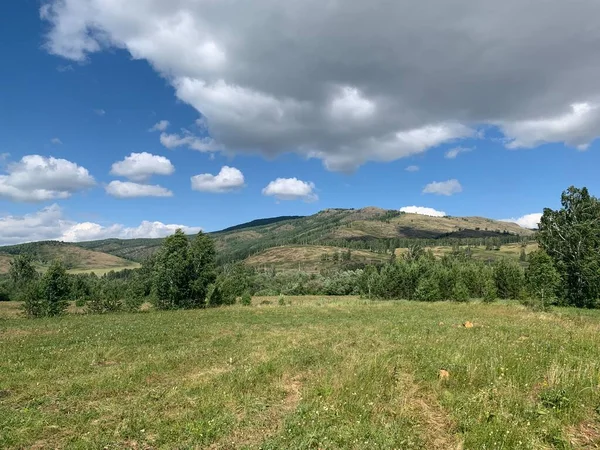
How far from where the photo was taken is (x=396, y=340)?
1769cm

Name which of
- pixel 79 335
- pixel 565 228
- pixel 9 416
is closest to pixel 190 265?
pixel 79 335

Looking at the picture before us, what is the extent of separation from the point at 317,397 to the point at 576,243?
72.3 metres

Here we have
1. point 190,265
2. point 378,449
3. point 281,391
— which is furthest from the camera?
point 190,265

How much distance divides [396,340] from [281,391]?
8671mm

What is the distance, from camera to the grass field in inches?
311

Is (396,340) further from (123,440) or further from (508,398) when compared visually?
(123,440)

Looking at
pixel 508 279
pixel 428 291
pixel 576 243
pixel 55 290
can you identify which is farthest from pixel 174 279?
pixel 508 279

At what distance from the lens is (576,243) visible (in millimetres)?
63719

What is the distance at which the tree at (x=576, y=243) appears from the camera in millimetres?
60469

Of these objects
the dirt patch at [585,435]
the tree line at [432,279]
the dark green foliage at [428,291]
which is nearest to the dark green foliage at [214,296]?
the tree line at [432,279]

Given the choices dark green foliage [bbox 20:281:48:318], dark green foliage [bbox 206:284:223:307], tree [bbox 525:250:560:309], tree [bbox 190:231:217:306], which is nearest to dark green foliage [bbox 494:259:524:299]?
tree [bbox 525:250:560:309]

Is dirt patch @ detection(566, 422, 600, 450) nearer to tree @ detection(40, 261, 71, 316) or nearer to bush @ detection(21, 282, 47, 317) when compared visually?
tree @ detection(40, 261, 71, 316)

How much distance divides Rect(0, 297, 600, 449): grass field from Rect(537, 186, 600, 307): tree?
185ft

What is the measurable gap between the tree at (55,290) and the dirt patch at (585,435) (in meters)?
54.5
